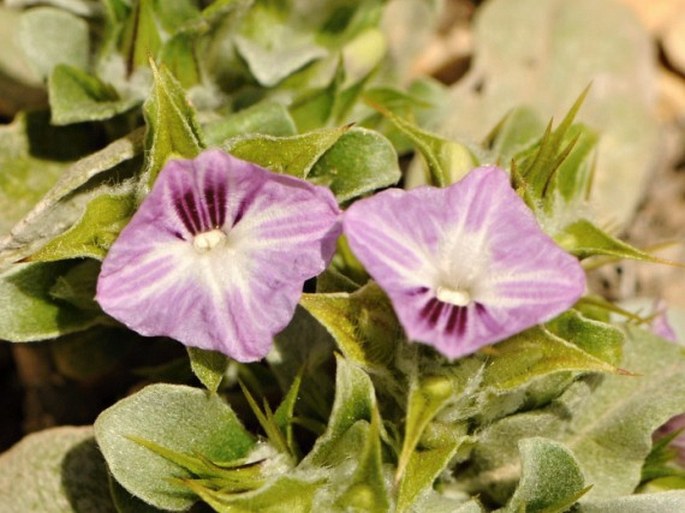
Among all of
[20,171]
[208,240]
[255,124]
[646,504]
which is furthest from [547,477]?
[20,171]

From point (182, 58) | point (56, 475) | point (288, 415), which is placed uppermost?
point (182, 58)

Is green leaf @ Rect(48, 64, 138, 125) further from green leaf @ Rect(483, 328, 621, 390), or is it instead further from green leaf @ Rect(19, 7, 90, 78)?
green leaf @ Rect(483, 328, 621, 390)

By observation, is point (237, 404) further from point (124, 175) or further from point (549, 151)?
point (549, 151)

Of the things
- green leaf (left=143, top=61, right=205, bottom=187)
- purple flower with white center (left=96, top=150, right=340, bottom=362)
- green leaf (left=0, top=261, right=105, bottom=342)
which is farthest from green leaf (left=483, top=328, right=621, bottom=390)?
green leaf (left=0, top=261, right=105, bottom=342)

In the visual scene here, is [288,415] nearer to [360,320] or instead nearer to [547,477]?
[360,320]

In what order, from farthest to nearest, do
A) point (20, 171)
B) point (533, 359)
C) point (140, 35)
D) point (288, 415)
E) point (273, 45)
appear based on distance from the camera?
point (273, 45) < point (20, 171) < point (140, 35) < point (288, 415) < point (533, 359)

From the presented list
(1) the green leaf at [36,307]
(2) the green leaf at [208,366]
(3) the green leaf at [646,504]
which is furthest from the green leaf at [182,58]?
(3) the green leaf at [646,504]

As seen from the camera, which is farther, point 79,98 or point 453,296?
point 79,98

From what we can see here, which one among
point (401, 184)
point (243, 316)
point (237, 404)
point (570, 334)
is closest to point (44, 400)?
point (237, 404)
